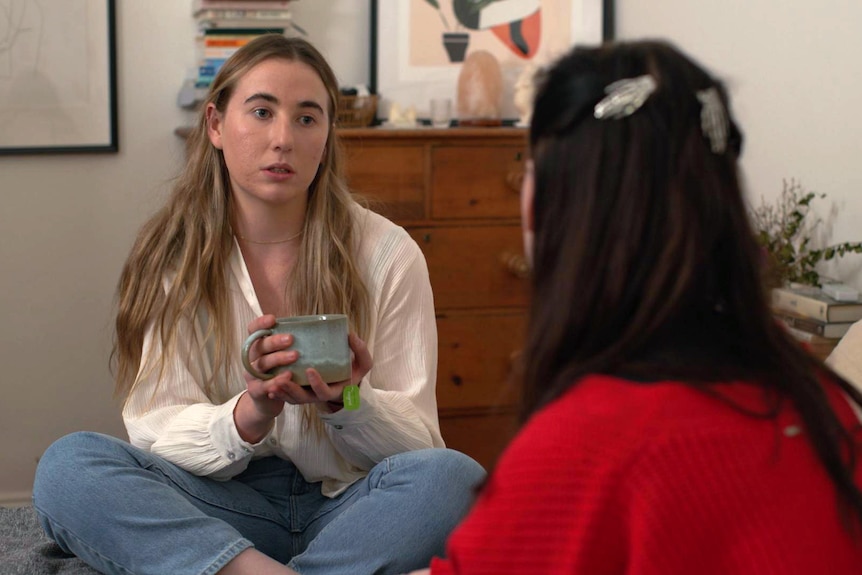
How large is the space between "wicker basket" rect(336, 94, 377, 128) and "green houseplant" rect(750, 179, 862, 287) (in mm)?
1124

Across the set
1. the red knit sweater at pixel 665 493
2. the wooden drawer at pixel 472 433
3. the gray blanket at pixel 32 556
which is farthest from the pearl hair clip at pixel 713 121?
the wooden drawer at pixel 472 433

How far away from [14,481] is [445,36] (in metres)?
1.88

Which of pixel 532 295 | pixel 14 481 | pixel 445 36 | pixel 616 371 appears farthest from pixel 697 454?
pixel 14 481

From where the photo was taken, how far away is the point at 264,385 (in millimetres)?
1649

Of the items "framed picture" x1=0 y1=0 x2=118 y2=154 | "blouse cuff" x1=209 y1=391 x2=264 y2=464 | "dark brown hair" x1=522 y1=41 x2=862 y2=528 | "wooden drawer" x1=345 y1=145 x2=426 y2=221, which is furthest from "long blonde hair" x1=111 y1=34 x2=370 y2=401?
"framed picture" x1=0 y1=0 x2=118 y2=154

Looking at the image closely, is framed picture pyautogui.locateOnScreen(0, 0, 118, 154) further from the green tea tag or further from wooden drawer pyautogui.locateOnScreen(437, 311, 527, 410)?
the green tea tag

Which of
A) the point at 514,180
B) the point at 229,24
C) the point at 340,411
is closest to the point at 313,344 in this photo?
the point at 340,411

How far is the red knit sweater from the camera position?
2.69 ft

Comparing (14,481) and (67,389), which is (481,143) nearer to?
(67,389)

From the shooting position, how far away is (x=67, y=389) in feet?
11.0

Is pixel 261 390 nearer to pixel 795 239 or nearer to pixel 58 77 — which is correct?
pixel 795 239

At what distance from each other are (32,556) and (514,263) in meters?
1.53

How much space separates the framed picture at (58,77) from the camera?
10.4ft

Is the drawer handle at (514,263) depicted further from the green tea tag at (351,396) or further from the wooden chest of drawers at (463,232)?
the green tea tag at (351,396)
